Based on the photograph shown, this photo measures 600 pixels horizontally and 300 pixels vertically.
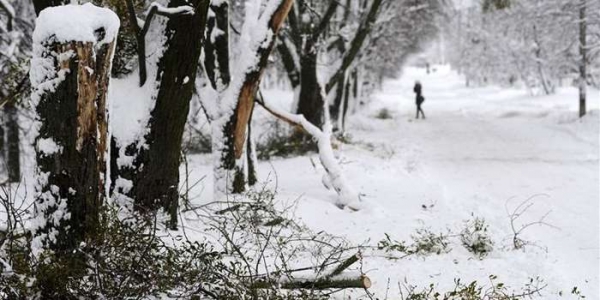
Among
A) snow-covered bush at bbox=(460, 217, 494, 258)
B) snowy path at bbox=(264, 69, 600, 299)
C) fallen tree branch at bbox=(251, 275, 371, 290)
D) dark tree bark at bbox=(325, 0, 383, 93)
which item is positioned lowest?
snowy path at bbox=(264, 69, 600, 299)

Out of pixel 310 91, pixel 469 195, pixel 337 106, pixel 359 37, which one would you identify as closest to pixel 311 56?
pixel 310 91

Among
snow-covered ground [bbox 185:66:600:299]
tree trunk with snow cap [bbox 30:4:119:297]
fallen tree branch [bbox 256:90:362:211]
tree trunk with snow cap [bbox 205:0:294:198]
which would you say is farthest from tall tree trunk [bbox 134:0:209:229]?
fallen tree branch [bbox 256:90:362:211]

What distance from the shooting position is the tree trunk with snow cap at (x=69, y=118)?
3941mm

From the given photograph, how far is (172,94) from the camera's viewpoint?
542 cm

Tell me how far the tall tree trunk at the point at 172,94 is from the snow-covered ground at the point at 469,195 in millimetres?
2326

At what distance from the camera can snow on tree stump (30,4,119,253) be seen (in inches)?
155

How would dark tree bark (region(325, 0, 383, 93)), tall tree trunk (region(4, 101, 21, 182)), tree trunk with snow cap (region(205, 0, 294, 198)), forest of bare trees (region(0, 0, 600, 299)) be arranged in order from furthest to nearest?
tall tree trunk (region(4, 101, 21, 182)), dark tree bark (region(325, 0, 383, 93)), tree trunk with snow cap (region(205, 0, 294, 198)), forest of bare trees (region(0, 0, 600, 299))

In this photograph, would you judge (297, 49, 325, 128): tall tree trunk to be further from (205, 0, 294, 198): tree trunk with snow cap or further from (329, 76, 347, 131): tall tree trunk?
(205, 0, 294, 198): tree trunk with snow cap

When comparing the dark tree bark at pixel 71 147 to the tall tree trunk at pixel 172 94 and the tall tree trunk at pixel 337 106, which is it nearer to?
the tall tree trunk at pixel 172 94

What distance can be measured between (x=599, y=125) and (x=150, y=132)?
17.6m

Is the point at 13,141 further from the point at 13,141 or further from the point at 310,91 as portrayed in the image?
the point at 310,91

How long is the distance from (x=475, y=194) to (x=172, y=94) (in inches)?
270

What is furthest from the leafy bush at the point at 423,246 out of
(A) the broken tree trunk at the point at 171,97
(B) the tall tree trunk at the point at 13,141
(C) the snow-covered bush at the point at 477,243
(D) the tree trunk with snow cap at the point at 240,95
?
(B) the tall tree trunk at the point at 13,141

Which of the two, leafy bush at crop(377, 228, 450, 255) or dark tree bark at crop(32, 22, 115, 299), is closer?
dark tree bark at crop(32, 22, 115, 299)
